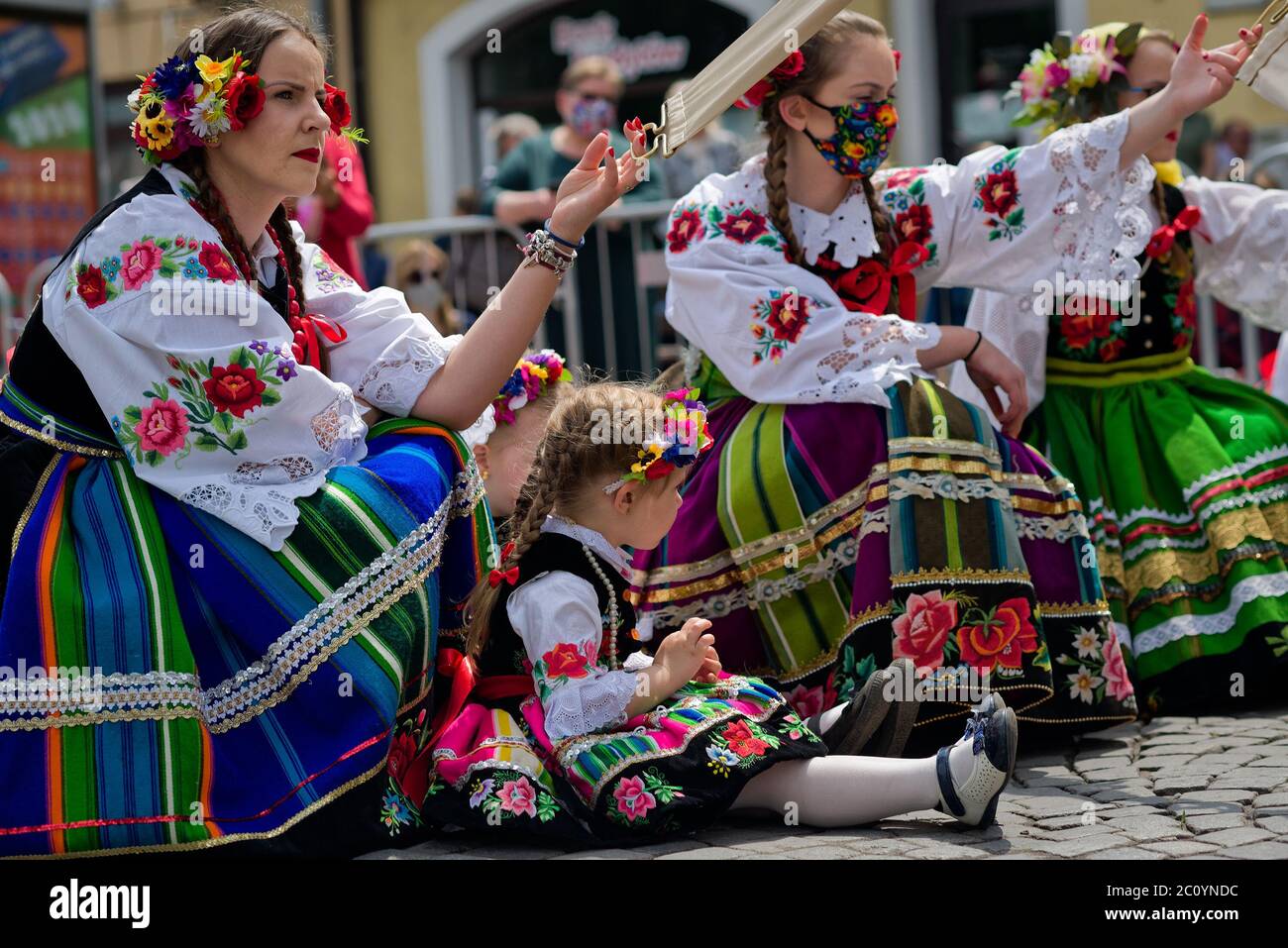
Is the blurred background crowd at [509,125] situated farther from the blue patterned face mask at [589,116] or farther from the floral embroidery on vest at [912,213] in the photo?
the floral embroidery on vest at [912,213]

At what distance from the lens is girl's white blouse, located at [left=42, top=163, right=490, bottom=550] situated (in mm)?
3445

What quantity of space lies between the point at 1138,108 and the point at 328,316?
80.1 inches

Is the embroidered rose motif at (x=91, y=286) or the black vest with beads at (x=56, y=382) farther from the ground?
the embroidered rose motif at (x=91, y=286)

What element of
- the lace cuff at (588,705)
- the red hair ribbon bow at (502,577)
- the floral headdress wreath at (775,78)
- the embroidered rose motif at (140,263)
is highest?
the floral headdress wreath at (775,78)

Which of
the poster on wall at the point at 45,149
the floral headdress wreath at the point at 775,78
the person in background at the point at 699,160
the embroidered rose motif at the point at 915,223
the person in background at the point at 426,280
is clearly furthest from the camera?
the poster on wall at the point at 45,149

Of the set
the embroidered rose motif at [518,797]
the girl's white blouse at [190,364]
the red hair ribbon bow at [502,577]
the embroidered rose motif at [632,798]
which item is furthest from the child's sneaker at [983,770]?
the girl's white blouse at [190,364]

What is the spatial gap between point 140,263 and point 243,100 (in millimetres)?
393

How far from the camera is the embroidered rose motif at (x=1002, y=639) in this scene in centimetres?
402

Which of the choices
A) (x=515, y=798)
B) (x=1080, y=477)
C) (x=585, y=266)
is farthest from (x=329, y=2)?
(x=515, y=798)

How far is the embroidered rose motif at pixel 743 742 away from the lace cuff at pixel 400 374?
0.97m

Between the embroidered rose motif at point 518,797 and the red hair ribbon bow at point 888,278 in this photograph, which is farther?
the red hair ribbon bow at point 888,278

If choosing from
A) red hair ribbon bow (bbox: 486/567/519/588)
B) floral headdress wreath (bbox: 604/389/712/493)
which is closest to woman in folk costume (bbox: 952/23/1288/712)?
floral headdress wreath (bbox: 604/389/712/493)

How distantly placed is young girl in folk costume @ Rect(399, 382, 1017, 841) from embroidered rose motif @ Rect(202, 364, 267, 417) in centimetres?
59
